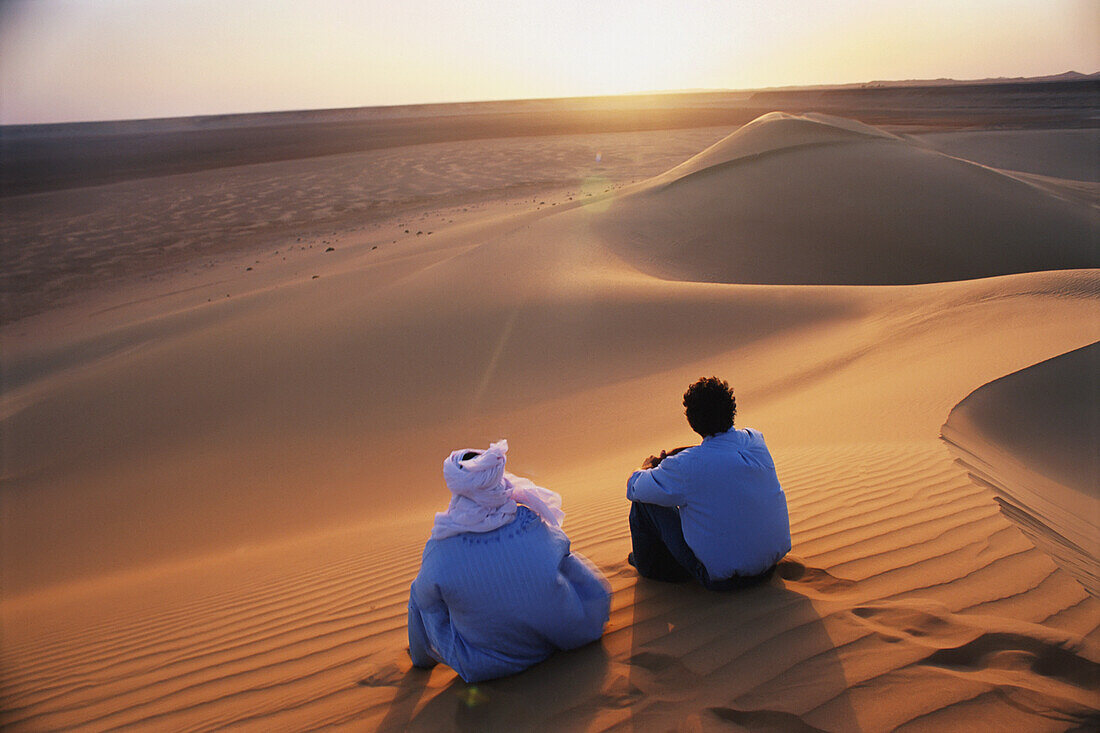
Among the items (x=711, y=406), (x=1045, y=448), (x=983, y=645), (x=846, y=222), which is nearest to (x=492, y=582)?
(x=711, y=406)

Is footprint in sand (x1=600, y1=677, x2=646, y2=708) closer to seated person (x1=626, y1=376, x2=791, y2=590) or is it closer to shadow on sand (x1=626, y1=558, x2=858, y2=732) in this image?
shadow on sand (x1=626, y1=558, x2=858, y2=732)

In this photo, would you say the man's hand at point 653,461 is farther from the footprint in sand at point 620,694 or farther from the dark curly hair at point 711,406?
the footprint in sand at point 620,694

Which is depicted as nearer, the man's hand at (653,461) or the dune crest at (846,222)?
the man's hand at (653,461)

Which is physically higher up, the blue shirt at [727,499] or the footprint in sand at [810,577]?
the blue shirt at [727,499]

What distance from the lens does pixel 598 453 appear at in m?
6.71

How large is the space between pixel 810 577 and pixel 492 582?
144cm

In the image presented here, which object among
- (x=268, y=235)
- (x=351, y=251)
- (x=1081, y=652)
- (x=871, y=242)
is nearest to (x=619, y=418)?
(x=1081, y=652)

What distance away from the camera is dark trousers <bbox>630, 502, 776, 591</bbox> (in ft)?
9.84

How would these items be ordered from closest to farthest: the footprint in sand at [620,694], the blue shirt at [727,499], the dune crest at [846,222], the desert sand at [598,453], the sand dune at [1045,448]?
the footprint in sand at [620,694], the desert sand at [598,453], the blue shirt at [727,499], the sand dune at [1045,448], the dune crest at [846,222]

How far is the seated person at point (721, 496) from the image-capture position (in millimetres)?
2855

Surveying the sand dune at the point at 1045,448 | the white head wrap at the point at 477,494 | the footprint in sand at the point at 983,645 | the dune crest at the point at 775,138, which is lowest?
the sand dune at the point at 1045,448

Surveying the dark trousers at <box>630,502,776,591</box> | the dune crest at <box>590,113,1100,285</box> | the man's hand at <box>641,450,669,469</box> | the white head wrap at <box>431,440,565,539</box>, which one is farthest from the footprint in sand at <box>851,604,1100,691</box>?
the dune crest at <box>590,113,1100,285</box>

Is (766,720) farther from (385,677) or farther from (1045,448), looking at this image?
(1045,448)

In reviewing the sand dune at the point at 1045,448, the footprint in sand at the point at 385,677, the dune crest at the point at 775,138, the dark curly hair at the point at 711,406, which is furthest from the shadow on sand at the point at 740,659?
the dune crest at the point at 775,138
